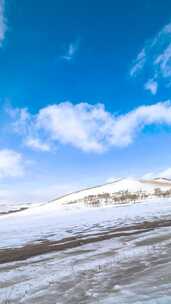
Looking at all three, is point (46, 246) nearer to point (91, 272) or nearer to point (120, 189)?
point (91, 272)

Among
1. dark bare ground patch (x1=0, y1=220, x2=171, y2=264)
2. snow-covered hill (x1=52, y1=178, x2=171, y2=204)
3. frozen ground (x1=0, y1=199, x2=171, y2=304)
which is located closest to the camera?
frozen ground (x1=0, y1=199, x2=171, y2=304)

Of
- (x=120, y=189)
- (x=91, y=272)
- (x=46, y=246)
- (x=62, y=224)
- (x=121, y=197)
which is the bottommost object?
(x=91, y=272)

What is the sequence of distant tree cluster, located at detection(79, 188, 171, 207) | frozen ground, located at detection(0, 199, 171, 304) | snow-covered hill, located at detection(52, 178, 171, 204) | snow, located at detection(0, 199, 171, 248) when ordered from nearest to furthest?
frozen ground, located at detection(0, 199, 171, 304)
snow, located at detection(0, 199, 171, 248)
distant tree cluster, located at detection(79, 188, 171, 207)
snow-covered hill, located at detection(52, 178, 171, 204)

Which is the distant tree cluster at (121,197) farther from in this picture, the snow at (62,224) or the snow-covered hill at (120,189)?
the snow at (62,224)

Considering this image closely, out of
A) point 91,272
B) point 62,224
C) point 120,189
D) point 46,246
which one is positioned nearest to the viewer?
point 91,272

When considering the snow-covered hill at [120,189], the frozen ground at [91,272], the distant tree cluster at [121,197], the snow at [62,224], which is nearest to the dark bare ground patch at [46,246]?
the frozen ground at [91,272]

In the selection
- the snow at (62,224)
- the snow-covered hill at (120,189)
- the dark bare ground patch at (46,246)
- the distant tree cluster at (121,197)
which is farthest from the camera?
the snow-covered hill at (120,189)

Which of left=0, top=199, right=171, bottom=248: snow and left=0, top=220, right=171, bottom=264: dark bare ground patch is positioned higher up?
left=0, top=199, right=171, bottom=248: snow

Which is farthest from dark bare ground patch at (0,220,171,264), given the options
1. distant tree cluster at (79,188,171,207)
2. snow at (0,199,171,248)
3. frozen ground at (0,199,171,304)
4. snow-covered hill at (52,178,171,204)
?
snow-covered hill at (52,178,171,204)

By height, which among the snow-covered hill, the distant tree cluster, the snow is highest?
the snow-covered hill

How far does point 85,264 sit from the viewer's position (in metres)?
10.9

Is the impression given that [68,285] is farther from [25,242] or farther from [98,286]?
[25,242]

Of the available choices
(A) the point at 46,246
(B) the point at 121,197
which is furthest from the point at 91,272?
(B) the point at 121,197

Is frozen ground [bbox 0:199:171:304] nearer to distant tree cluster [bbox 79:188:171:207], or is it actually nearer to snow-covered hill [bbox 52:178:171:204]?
distant tree cluster [bbox 79:188:171:207]
